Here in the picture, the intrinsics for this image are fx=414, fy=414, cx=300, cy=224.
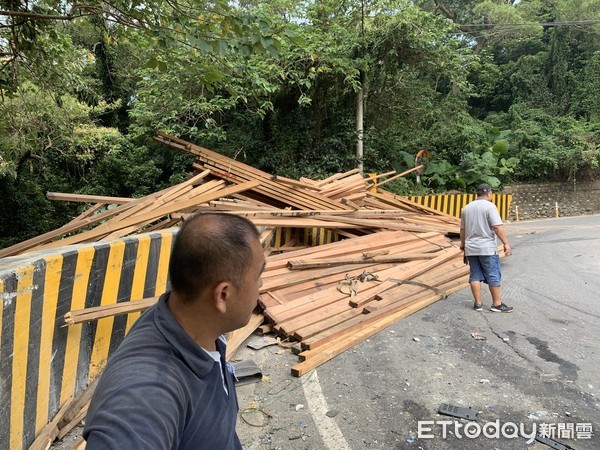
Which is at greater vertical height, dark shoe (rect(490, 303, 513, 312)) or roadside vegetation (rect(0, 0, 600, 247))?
roadside vegetation (rect(0, 0, 600, 247))

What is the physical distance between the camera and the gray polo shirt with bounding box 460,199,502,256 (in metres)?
5.75

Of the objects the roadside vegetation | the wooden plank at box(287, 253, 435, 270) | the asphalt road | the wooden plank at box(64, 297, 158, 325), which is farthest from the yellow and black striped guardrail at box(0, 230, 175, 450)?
the roadside vegetation

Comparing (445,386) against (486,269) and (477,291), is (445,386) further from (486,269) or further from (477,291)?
(486,269)

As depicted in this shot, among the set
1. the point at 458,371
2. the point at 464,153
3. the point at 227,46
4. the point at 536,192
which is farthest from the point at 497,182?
the point at 227,46

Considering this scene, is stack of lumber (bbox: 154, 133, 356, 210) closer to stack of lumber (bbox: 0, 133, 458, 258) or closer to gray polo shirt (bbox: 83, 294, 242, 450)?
stack of lumber (bbox: 0, 133, 458, 258)

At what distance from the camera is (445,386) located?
378 centimetres

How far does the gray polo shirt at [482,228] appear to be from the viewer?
575 centimetres

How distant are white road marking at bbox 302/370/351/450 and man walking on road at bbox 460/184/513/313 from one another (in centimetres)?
308

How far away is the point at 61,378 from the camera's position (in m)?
3.06

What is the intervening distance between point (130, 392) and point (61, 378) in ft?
8.34

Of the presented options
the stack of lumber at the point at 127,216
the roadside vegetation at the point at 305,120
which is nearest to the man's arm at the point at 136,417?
the stack of lumber at the point at 127,216

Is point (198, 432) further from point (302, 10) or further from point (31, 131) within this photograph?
point (302, 10)

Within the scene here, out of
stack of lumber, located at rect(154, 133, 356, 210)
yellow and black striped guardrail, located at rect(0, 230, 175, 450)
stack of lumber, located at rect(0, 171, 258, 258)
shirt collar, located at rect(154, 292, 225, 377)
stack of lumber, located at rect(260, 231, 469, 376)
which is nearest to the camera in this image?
shirt collar, located at rect(154, 292, 225, 377)

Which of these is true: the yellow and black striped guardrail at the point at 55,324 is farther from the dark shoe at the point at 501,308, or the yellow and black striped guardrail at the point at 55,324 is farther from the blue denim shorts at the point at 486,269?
the dark shoe at the point at 501,308
